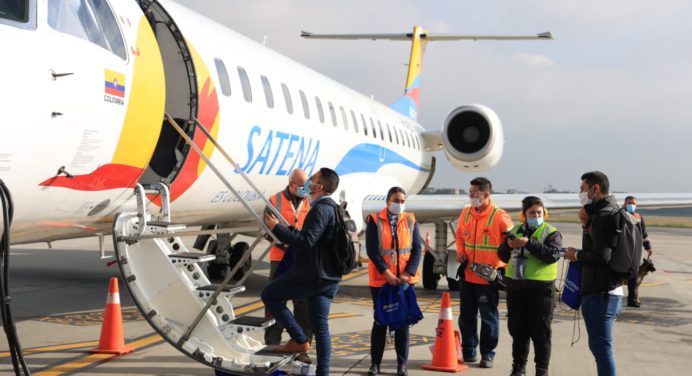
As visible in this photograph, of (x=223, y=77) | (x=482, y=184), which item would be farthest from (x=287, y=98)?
(x=482, y=184)

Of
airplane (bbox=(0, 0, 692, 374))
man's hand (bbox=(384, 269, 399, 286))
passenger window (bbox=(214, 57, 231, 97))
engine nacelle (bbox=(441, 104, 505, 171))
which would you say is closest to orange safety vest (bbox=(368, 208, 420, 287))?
man's hand (bbox=(384, 269, 399, 286))

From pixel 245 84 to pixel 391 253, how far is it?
3367 mm

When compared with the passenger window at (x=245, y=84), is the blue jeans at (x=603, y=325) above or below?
below

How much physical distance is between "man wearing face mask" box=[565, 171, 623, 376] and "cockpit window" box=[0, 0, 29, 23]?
4.50 m

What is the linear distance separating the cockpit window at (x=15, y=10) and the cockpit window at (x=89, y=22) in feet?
0.73

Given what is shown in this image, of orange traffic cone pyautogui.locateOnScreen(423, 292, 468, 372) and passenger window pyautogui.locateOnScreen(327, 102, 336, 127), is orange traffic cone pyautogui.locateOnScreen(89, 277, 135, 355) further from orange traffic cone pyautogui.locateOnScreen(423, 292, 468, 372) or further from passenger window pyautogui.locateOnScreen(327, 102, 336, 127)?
passenger window pyautogui.locateOnScreen(327, 102, 336, 127)

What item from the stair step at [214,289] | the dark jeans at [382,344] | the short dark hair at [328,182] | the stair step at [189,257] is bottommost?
the dark jeans at [382,344]

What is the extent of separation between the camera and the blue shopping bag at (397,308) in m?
6.86

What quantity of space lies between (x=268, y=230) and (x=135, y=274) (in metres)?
1.29

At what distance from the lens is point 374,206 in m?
Result: 13.2

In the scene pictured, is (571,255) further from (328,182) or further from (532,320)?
(328,182)

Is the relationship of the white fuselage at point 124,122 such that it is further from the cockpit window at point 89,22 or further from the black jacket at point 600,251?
the black jacket at point 600,251

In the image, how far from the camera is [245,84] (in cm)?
946

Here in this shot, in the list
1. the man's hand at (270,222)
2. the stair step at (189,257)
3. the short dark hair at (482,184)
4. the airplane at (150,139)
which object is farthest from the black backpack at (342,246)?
the short dark hair at (482,184)
